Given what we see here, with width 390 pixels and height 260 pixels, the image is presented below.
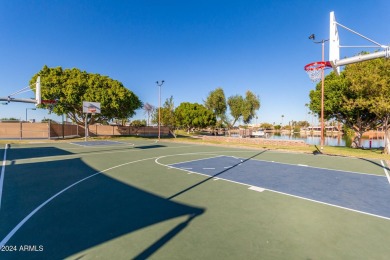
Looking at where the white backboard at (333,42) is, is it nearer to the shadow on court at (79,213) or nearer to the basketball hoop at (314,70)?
the basketball hoop at (314,70)

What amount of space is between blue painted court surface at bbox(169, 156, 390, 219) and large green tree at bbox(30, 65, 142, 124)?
2941 cm

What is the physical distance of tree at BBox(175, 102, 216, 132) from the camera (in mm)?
59688

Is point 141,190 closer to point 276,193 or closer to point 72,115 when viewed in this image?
point 276,193

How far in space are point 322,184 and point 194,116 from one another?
168ft

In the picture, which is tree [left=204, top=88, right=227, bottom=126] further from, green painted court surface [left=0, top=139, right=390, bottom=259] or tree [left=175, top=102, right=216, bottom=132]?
green painted court surface [left=0, top=139, right=390, bottom=259]

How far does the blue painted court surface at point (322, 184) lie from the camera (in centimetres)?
718

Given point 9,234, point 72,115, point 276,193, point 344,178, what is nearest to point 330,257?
point 276,193

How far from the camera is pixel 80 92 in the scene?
119 feet

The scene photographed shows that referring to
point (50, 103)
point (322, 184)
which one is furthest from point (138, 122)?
point (322, 184)

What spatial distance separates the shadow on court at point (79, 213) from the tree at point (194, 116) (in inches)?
1974

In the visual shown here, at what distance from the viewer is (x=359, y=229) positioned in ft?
17.5

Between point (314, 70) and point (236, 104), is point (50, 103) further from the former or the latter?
point (236, 104)

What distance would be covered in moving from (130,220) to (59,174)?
765 centimetres

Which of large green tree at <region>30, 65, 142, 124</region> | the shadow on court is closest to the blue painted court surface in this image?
the shadow on court
